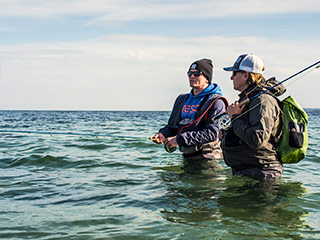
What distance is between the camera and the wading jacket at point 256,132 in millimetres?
5191

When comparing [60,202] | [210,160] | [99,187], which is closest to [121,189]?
[99,187]

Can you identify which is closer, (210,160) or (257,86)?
(257,86)

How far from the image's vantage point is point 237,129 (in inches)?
212

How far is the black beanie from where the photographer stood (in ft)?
23.4

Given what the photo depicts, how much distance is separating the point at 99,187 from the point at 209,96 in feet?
8.39

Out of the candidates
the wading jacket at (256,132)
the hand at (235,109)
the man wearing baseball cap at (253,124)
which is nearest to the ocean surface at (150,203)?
the man wearing baseball cap at (253,124)

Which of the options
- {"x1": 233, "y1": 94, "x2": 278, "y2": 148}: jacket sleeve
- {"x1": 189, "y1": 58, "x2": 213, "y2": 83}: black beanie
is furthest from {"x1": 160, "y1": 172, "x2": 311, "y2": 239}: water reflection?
{"x1": 189, "y1": 58, "x2": 213, "y2": 83}: black beanie

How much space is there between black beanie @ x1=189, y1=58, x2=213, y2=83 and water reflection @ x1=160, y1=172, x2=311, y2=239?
1.90 meters

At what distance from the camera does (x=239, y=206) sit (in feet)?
18.0

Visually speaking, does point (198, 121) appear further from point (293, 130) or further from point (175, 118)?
point (293, 130)

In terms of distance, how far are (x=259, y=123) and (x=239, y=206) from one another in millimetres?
1220

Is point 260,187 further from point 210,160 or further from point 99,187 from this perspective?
point 99,187

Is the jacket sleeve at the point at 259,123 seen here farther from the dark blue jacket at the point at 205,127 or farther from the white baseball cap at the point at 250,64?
the dark blue jacket at the point at 205,127

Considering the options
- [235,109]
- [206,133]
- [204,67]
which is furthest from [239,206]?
[204,67]
